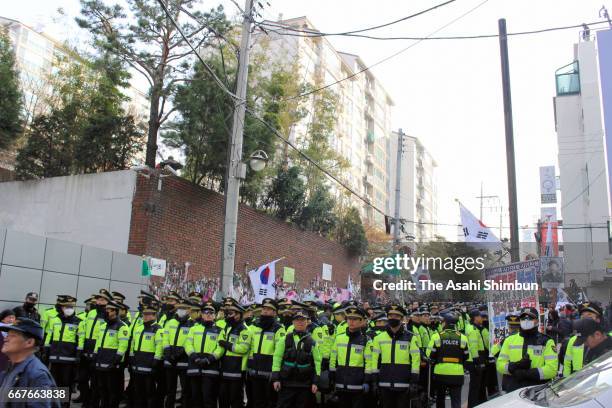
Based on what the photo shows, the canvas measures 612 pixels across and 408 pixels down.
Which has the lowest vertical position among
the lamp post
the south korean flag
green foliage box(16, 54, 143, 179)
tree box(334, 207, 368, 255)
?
the lamp post

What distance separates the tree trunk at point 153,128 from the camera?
60.0 ft

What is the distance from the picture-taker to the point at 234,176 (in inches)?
512

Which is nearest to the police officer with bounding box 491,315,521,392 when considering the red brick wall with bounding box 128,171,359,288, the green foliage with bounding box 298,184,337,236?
the red brick wall with bounding box 128,171,359,288

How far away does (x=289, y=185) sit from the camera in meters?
24.3

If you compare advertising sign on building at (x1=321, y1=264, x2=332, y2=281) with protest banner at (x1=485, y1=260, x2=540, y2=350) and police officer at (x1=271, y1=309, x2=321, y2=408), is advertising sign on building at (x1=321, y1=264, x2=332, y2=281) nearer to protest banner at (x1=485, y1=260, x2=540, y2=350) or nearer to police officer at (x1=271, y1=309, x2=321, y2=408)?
protest banner at (x1=485, y1=260, x2=540, y2=350)

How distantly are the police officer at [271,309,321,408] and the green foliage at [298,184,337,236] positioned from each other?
56.6ft

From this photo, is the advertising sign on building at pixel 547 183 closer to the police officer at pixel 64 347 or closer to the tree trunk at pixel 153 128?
the tree trunk at pixel 153 128

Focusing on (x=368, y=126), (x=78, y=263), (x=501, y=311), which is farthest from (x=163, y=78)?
(x=368, y=126)

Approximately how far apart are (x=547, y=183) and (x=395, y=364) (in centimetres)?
5270

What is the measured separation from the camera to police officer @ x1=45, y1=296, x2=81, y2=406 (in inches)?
389

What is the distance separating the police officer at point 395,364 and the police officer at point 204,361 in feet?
8.33

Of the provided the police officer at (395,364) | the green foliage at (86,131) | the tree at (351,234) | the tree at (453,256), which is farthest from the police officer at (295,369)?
the tree at (453,256)

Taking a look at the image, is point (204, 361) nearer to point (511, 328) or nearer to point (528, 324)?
point (528, 324)

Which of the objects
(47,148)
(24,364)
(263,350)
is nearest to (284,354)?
(263,350)
